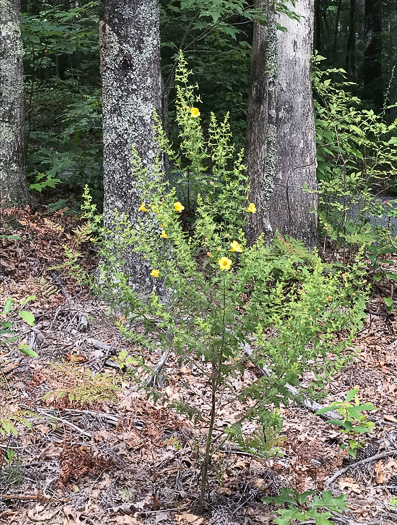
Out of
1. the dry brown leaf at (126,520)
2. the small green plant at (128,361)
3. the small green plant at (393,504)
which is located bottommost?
the small green plant at (393,504)

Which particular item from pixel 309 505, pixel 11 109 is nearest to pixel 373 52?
pixel 11 109

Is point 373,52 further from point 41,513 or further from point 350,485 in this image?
point 41,513

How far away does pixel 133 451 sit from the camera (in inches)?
119

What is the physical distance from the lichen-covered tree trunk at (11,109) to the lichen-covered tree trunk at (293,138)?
7.95ft

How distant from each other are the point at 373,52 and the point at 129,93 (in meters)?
14.1

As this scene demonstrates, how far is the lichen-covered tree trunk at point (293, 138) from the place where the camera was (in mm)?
5621

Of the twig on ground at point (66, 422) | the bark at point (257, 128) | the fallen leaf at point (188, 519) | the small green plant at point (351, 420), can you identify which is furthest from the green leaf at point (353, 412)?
the bark at point (257, 128)

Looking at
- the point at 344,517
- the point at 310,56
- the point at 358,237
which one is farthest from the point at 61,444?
the point at 310,56

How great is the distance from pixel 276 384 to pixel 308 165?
379 centimetres

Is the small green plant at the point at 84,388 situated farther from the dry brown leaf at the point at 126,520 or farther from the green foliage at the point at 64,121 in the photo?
the green foliage at the point at 64,121

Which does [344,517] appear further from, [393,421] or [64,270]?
[64,270]

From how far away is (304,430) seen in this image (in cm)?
348

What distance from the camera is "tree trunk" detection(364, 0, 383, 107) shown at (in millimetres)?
14508

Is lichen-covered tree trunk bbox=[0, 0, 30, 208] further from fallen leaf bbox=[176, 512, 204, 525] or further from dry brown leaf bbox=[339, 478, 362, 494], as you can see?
dry brown leaf bbox=[339, 478, 362, 494]
